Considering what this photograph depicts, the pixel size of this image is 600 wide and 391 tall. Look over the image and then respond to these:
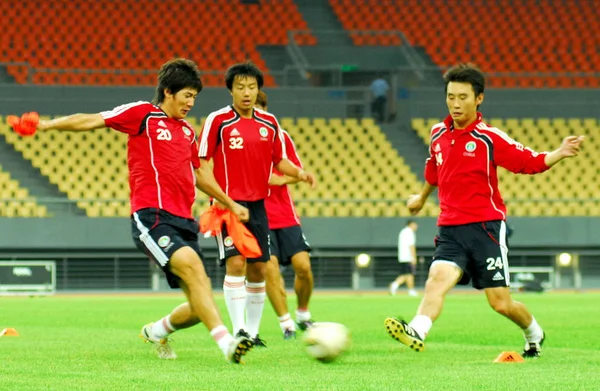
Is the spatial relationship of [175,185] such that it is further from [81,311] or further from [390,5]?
[390,5]

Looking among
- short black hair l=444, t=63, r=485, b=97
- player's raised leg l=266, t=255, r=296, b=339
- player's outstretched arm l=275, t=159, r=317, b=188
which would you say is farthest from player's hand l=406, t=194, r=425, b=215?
player's raised leg l=266, t=255, r=296, b=339

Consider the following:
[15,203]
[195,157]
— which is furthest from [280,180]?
[15,203]

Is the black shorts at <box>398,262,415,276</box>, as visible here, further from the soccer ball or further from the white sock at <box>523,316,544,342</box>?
the soccer ball

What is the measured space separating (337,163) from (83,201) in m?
6.48

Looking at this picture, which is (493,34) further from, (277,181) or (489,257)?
(489,257)

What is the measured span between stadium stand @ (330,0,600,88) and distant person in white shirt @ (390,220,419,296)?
25.9ft

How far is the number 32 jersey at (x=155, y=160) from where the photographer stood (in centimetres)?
896

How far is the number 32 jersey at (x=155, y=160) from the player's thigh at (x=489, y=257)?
228cm

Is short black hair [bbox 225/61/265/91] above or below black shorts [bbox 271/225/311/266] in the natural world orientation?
above

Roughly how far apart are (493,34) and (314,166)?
302 inches

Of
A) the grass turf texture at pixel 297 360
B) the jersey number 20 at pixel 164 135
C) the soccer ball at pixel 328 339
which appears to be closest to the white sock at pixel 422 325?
the grass turf texture at pixel 297 360

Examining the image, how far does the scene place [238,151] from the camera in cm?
1096

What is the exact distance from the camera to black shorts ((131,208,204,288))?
345 inches

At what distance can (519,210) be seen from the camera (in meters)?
31.0
